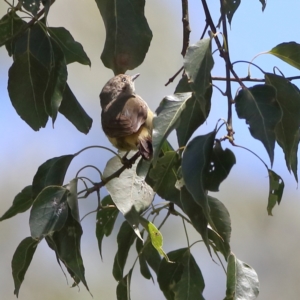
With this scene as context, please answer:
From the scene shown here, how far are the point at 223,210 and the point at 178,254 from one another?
0.39m

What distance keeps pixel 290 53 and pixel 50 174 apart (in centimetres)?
96

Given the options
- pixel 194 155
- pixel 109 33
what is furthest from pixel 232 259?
pixel 109 33

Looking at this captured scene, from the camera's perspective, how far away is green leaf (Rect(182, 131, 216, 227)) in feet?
5.45

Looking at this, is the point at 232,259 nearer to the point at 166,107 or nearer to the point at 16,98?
the point at 166,107

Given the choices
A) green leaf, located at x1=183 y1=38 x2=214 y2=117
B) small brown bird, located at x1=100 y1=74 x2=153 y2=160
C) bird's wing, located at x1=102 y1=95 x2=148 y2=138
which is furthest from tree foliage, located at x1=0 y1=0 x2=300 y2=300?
bird's wing, located at x1=102 y1=95 x2=148 y2=138

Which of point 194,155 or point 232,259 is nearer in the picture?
point 194,155

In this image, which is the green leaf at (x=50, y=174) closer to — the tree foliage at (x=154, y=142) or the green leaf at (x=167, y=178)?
the tree foliage at (x=154, y=142)

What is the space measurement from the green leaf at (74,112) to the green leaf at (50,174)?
17cm

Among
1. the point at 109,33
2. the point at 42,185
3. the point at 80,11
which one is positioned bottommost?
the point at 42,185

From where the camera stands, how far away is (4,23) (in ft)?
7.27

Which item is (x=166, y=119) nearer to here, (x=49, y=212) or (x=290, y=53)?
(x=49, y=212)

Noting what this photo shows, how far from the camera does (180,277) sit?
7.57ft

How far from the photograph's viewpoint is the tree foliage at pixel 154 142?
172 centimetres

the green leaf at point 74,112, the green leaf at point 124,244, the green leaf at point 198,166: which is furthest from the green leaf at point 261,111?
the green leaf at point 124,244
